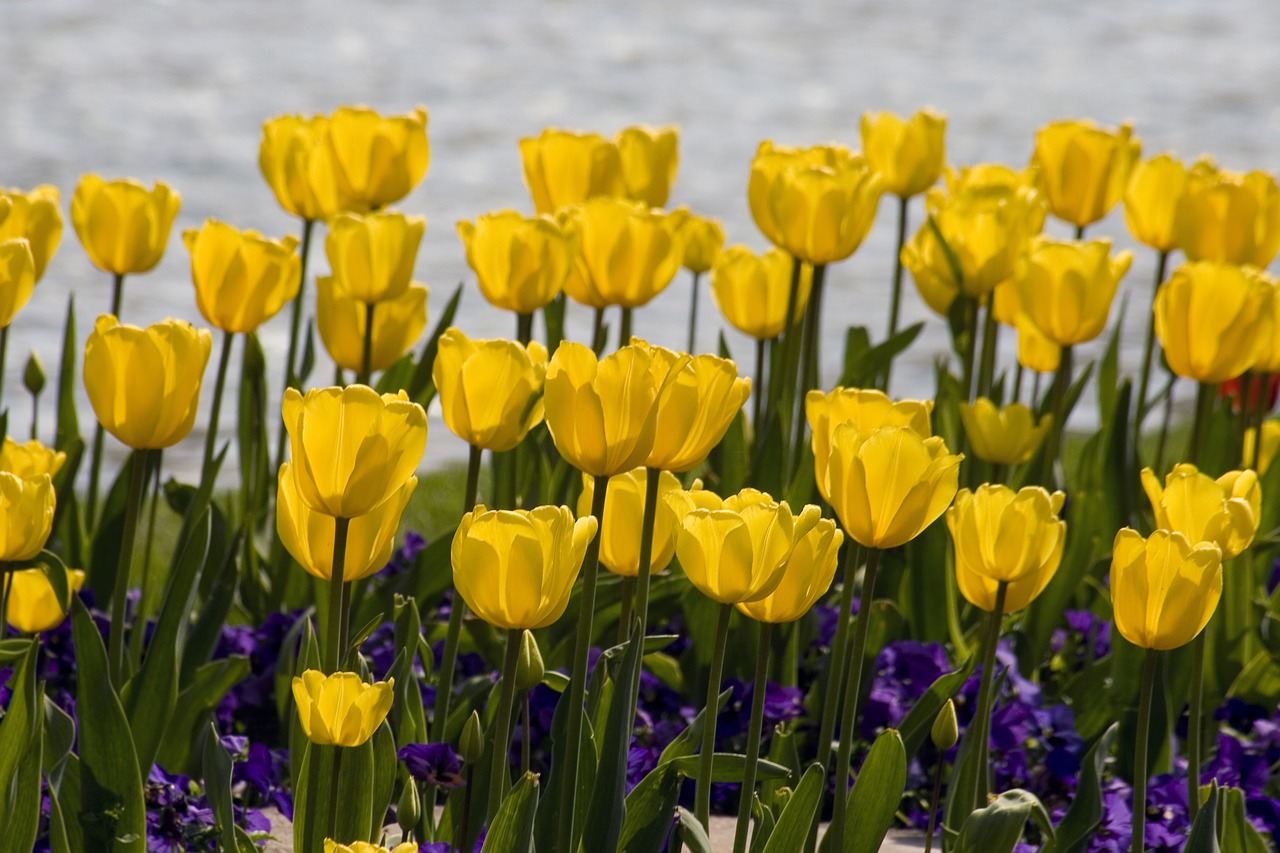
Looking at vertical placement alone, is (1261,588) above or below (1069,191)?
below

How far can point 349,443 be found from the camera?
1.34 meters

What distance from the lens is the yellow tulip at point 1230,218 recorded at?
265 centimetres

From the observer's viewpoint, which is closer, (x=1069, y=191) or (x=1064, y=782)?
(x=1064, y=782)

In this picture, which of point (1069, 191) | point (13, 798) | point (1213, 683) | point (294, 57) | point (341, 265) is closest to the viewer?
point (13, 798)

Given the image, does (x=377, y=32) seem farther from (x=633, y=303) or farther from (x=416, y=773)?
(x=416, y=773)

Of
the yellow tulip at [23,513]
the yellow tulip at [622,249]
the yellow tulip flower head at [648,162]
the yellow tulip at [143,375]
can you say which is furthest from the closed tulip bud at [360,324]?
the yellow tulip at [23,513]

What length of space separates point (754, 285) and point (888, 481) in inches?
48.5

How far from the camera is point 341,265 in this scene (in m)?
2.15

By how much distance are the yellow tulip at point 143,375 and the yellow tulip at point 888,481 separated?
0.63 m

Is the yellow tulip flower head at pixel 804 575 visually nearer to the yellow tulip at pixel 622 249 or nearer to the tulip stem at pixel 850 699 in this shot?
the tulip stem at pixel 850 699

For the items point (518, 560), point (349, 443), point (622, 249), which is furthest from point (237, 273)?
point (518, 560)

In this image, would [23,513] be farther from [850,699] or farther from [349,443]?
[850,699]

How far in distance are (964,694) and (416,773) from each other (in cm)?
89

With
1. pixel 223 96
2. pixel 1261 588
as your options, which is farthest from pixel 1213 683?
pixel 223 96
